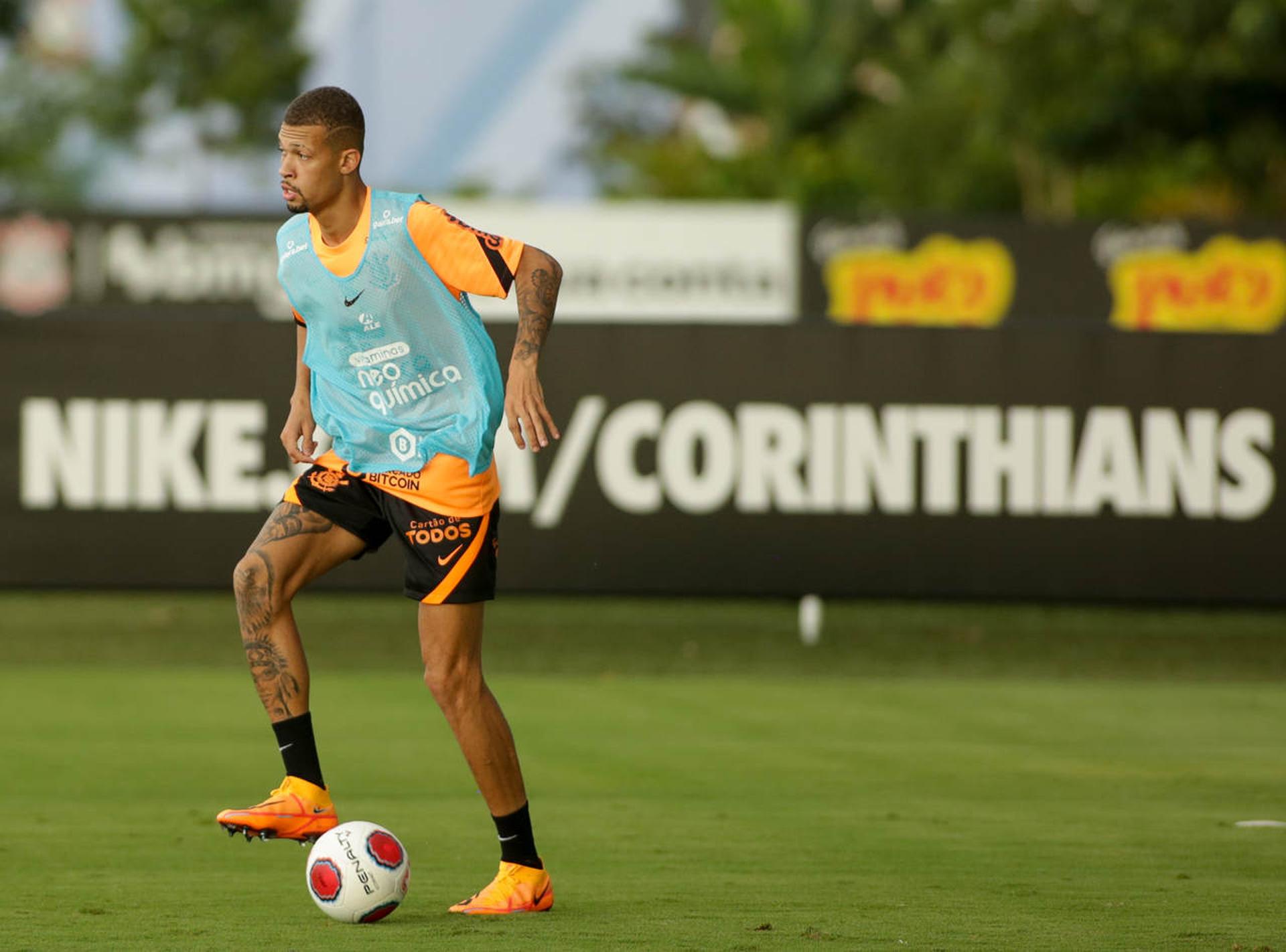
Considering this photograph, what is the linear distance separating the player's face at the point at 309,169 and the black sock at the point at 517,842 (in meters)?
1.89

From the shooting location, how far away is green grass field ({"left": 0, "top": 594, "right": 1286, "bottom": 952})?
646cm

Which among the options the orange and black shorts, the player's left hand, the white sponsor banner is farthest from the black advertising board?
the white sponsor banner

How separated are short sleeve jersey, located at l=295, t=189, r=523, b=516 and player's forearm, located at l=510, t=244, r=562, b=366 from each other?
0.04m

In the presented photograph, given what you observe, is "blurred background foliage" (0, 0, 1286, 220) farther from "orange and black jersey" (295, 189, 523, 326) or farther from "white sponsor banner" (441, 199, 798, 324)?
"orange and black jersey" (295, 189, 523, 326)

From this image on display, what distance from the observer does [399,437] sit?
6.60 meters

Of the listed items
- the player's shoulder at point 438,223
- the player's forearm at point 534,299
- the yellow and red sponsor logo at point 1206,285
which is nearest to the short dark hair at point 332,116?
the player's shoulder at point 438,223

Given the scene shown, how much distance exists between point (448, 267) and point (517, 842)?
1694mm

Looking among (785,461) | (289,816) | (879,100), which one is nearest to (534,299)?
(289,816)

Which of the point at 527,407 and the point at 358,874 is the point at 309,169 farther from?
the point at 358,874

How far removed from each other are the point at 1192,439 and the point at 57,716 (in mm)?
7621

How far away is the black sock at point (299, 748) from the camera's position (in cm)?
666

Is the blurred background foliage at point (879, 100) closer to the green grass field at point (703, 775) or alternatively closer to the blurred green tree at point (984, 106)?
the blurred green tree at point (984, 106)

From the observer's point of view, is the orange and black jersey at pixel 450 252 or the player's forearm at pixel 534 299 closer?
the player's forearm at pixel 534 299

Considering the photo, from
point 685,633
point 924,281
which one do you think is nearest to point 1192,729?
point 685,633
